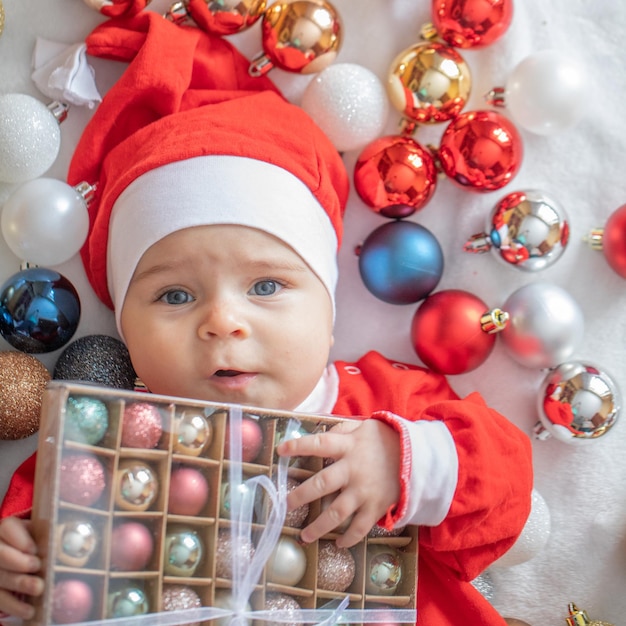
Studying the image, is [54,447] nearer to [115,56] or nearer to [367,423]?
[367,423]

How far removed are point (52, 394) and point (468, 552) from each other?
0.59 meters

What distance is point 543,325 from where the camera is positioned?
1153 mm

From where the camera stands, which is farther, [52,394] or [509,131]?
[509,131]

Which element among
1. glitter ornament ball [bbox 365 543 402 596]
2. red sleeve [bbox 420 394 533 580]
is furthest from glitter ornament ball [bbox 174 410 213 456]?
red sleeve [bbox 420 394 533 580]

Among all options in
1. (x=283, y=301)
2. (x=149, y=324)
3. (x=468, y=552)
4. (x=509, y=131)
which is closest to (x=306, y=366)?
(x=283, y=301)

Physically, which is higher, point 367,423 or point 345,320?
point 367,423

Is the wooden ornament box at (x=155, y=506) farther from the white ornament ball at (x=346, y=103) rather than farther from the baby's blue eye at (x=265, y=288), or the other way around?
the white ornament ball at (x=346, y=103)

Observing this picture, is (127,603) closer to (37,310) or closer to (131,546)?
(131,546)

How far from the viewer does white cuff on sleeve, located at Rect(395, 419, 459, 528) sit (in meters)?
0.91

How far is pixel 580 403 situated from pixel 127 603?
2.38 ft

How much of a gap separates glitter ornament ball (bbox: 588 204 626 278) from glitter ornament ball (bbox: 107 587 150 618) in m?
0.87

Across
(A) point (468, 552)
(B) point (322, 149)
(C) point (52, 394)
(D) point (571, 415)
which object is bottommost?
(A) point (468, 552)

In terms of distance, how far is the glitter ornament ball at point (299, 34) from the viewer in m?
1.16

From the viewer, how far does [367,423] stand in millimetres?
905
